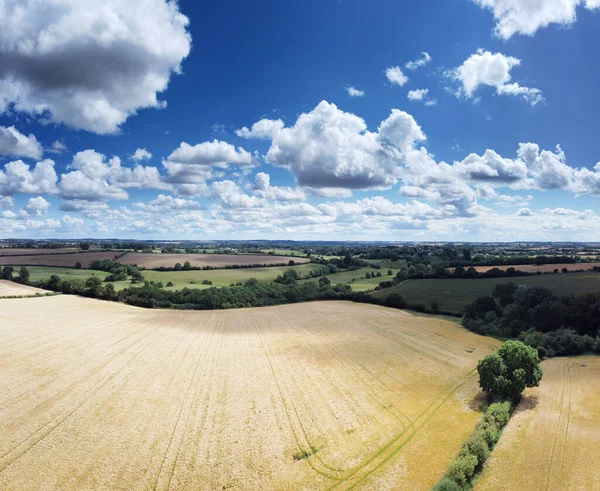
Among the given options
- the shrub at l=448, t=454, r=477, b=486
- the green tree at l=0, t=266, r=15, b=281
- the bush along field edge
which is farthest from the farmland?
the shrub at l=448, t=454, r=477, b=486

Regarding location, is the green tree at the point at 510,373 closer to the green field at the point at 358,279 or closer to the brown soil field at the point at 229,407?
the brown soil field at the point at 229,407

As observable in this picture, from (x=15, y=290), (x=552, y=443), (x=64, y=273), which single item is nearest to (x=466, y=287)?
(x=552, y=443)

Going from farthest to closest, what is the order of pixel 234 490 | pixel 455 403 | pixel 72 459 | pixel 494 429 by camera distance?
1. pixel 455 403
2. pixel 494 429
3. pixel 72 459
4. pixel 234 490

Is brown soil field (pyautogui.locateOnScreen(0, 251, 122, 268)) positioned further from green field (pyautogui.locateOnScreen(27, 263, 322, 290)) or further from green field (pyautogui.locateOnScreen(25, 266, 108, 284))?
green field (pyautogui.locateOnScreen(27, 263, 322, 290))

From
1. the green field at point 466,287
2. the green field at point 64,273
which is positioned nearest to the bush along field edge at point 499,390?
the green field at point 466,287

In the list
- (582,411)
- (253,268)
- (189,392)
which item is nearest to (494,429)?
(582,411)

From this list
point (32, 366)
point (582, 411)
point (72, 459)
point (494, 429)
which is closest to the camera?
point (72, 459)

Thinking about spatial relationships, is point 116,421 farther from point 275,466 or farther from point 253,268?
point 253,268
